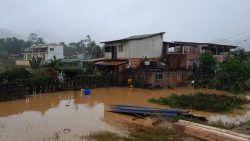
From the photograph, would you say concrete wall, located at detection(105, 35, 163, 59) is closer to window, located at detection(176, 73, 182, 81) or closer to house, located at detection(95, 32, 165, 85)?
house, located at detection(95, 32, 165, 85)

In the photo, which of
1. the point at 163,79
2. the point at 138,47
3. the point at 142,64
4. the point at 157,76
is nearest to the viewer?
the point at 157,76

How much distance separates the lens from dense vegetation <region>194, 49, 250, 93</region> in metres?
24.9

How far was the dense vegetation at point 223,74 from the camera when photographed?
24922mm

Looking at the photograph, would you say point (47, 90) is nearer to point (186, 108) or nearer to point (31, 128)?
point (31, 128)

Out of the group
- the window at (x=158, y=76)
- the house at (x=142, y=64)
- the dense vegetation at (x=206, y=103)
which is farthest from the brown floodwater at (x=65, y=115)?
the house at (x=142, y=64)

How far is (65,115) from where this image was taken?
15555 mm

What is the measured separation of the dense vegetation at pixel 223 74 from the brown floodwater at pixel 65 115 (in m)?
7.38

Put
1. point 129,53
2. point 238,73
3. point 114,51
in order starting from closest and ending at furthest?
point 238,73 → point 129,53 → point 114,51

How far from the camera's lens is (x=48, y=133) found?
11.7 metres

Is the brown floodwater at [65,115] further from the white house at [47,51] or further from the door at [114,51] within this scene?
the white house at [47,51]

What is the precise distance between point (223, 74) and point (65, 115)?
1743 cm

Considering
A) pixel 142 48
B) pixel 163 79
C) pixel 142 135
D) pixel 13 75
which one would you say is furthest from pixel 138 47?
pixel 142 135

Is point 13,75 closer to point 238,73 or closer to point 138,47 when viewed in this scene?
point 138,47

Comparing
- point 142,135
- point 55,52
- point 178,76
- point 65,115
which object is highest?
point 55,52
